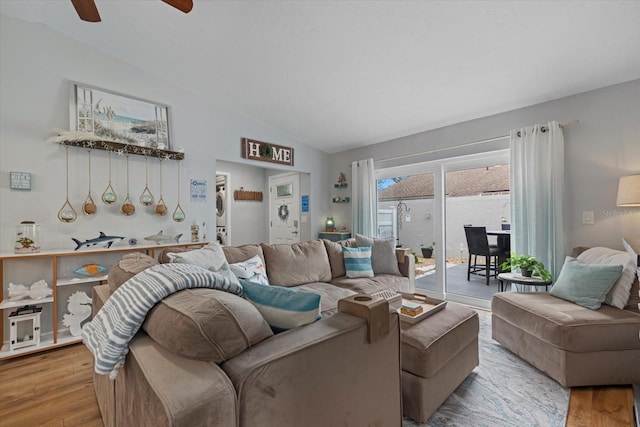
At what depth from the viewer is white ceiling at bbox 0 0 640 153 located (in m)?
2.20

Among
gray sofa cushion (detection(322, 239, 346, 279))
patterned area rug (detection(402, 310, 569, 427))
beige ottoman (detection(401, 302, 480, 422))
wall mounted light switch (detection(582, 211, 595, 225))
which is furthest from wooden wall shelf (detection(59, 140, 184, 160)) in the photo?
wall mounted light switch (detection(582, 211, 595, 225))

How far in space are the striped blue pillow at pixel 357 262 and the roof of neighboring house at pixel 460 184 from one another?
4.77ft

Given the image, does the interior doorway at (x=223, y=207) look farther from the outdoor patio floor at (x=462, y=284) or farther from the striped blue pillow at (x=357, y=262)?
the outdoor patio floor at (x=462, y=284)

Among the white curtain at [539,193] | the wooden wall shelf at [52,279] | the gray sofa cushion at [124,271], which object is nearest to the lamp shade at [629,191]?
the white curtain at [539,193]

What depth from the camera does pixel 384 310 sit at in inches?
47.8

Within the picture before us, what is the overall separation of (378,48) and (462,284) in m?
3.14

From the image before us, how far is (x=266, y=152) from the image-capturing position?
4.54 metres

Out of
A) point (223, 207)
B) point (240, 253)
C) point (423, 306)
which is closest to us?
point (423, 306)

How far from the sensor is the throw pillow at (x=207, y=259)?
2143mm

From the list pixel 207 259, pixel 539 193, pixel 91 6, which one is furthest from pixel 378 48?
pixel 207 259

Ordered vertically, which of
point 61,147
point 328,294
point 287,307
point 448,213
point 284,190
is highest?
point 61,147

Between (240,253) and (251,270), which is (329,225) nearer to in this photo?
(240,253)

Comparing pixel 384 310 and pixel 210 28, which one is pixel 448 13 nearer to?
pixel 210 28

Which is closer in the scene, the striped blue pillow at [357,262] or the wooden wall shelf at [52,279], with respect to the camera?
the wooden wall shelf at [52,279]
